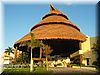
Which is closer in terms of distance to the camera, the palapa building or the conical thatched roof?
the conical thatched roof

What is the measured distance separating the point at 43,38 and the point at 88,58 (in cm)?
1529

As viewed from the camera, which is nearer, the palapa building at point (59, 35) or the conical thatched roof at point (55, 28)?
the conical thatched roof at point (55, 28)

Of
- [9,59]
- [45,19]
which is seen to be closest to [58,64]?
[45,19]

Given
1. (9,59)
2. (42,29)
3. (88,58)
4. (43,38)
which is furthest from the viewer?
(9,59)

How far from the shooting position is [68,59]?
208 ft

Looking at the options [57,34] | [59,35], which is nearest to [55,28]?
[57,34]

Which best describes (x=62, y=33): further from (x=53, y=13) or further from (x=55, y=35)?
(x=53, y=13)

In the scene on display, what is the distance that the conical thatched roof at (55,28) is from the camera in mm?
48406

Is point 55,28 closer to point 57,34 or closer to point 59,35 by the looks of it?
point 57,34

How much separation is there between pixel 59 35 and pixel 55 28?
4.20 meters

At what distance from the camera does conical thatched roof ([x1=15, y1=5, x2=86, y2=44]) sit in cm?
4841

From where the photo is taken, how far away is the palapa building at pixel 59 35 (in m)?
48.6

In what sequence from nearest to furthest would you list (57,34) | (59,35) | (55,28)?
(59,35), (57,34), (55,28)

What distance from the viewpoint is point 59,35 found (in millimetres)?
48312
